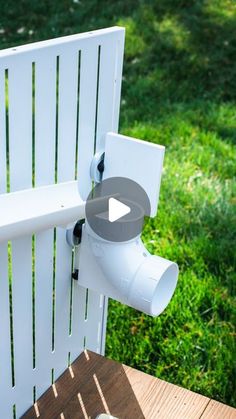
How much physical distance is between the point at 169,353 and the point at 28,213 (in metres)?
1.10

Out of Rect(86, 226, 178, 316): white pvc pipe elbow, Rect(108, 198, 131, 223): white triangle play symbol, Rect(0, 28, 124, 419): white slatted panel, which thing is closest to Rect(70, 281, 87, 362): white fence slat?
Rect(0, 28, 124, 419): white slatted panel

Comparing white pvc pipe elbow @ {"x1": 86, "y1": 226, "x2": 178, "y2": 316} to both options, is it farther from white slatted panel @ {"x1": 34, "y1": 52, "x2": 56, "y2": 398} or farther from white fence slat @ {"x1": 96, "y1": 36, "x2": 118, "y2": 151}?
white fence slat @ {"x1": 96, "y1": 36, "x2": 118, "y2": 151}

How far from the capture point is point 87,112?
152 centimetres

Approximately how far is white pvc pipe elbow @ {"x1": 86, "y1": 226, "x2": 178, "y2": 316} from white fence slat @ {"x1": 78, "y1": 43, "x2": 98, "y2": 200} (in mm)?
133

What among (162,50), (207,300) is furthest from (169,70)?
(207,300)

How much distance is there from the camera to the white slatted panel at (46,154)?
4.38 feet

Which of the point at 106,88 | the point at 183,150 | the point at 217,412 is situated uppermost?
the point at 106,88

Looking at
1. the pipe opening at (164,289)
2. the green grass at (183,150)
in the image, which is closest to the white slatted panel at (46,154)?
the pipe opening at (164,289)

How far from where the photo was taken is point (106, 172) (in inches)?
62.1

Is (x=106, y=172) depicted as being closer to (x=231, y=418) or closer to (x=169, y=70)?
(x=231, y=418)

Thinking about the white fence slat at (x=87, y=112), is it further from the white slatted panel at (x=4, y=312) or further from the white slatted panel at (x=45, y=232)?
the white slatted panel at (x=4, y=312)

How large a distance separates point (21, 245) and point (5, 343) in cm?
21

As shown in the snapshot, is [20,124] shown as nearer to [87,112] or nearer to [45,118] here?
[45,118]
